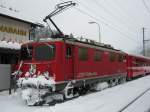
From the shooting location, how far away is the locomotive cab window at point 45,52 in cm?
1551

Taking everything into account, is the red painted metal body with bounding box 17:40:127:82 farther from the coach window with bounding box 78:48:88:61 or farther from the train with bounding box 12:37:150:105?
the coach window with bounding box 78:48:88:61

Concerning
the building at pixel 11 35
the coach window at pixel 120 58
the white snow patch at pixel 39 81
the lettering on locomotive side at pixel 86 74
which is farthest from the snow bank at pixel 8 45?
the coach window at pixel 120 58

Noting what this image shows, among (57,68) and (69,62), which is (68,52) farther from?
(57,68)

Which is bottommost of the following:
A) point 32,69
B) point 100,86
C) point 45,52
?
point 100,86

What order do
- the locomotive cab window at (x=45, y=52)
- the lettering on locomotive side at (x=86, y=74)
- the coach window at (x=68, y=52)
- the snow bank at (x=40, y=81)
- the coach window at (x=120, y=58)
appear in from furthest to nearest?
the coach window at (x=120, y=58)
the lettering on locomotive side at (x=86, y=74)
the coach window at (x=68, y=52)
the locomotive cab window at (x=45, y=52)
the snow bank at (x=40, y=81)

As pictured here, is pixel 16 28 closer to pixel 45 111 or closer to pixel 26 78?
pixel 26 78

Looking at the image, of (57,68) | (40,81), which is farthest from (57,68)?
(40,81)

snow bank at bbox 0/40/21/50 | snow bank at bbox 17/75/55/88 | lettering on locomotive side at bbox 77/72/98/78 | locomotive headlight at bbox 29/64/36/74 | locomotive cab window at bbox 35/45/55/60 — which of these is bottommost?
snow bank at bbox 17/75/55/88

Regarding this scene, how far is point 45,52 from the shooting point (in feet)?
51.6

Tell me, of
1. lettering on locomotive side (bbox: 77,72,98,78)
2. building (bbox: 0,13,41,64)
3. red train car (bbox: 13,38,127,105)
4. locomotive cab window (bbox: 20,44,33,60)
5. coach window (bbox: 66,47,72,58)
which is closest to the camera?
red train car (bbox: 13,38,127,105)

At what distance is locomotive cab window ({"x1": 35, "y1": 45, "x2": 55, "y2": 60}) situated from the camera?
50.9 ft

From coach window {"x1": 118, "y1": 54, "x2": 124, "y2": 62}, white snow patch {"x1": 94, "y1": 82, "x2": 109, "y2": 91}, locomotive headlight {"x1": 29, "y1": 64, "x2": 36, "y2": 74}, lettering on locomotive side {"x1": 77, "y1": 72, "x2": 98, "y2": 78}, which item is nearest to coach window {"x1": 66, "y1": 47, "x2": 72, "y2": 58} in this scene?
lettering on locomotive side {"x1": 77, "y1": 72, "x2": 98, "y2": 78}

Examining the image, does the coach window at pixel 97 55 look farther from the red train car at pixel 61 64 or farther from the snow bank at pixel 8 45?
the snow bank at pixel 8 45

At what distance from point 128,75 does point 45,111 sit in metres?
21.5
